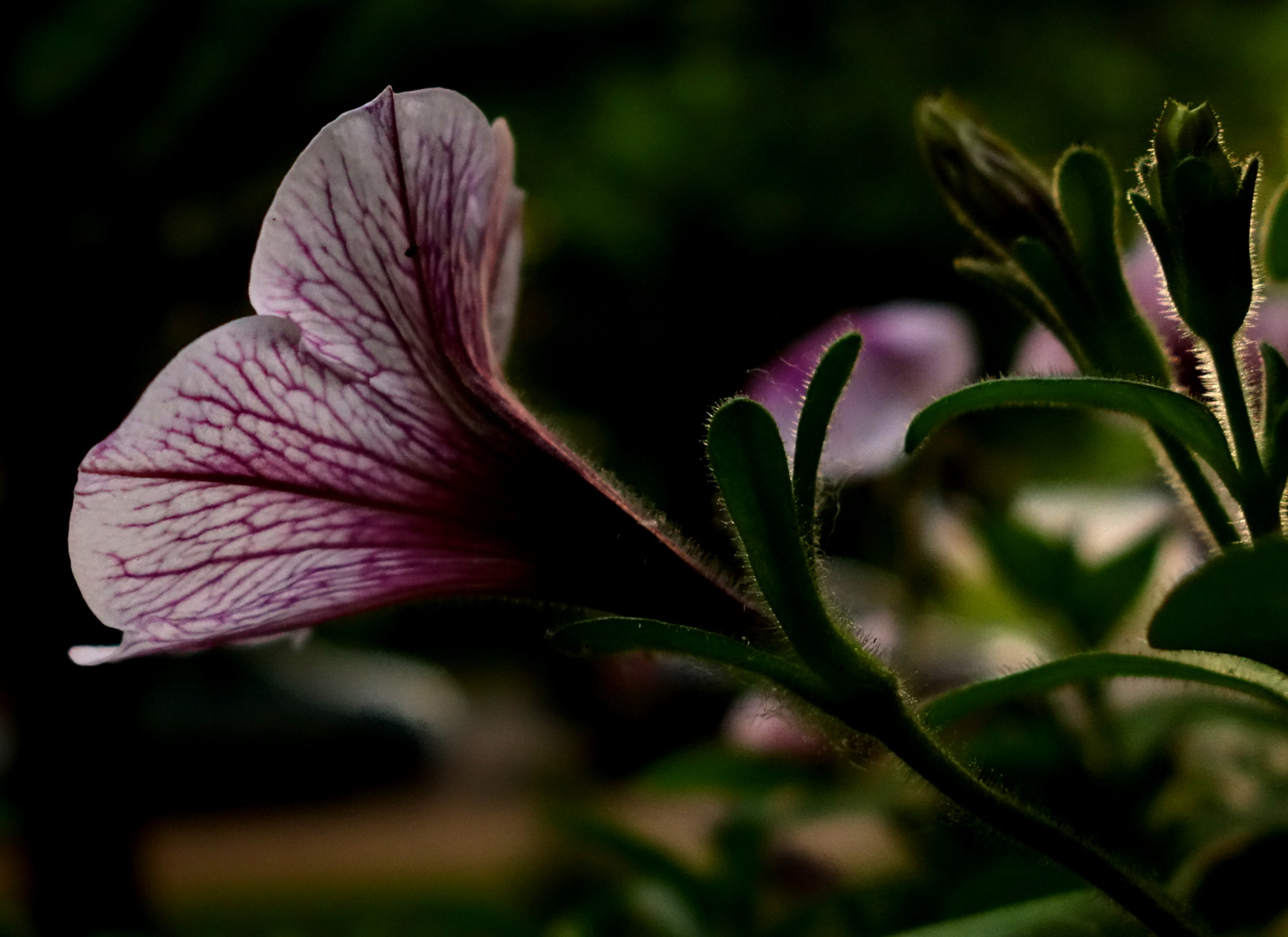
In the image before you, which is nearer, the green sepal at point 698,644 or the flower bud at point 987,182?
the green sepal at point 698,644

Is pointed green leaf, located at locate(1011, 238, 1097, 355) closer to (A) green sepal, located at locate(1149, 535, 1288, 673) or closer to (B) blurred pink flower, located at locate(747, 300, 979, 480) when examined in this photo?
(A) green sepal, located at locate(1149, 535, 1288, 673)

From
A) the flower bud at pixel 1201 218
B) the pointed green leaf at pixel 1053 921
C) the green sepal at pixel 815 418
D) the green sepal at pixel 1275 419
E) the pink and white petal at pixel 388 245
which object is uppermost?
the pink and white petal at pixel 388 245

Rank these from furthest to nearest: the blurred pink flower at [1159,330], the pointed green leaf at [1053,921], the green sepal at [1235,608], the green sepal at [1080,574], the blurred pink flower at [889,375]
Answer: the blurred pink flower at [889,375]
the green sepal at [1080,574]
the blurred pink flower at [1159,330]
the pointed green leaf at [1053,921]
the green sepal at [1235,608]

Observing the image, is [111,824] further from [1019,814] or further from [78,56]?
[1019,814]

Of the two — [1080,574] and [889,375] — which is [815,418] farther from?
[889,375]

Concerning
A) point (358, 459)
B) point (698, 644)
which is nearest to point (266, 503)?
point (358, 459)

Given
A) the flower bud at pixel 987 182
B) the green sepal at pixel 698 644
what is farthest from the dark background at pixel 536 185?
the green sepal at pixel 698 644

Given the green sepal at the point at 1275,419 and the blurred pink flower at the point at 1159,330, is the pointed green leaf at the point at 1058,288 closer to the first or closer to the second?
the green sepal at the point at 1275,419
